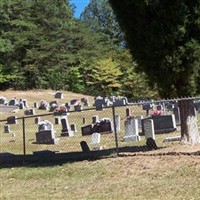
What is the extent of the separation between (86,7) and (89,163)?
94.9 m

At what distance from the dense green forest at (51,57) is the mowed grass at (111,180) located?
4646 cm

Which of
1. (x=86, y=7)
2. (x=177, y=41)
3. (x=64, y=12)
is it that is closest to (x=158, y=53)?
(x=177, y=41)

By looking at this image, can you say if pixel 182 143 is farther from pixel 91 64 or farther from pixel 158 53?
pixel 91 64

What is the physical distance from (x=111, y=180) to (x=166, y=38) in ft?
11.7

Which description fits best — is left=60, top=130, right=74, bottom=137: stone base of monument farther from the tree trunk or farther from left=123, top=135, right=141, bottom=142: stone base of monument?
the tree trunk

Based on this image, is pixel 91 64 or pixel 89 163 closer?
pixel 89 163

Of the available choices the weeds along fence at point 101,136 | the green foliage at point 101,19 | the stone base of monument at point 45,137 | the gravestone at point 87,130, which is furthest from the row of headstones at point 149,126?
the green foliage at point 101,19

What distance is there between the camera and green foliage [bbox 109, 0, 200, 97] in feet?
38.1

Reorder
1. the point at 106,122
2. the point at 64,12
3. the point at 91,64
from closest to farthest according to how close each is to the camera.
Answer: the point at 106,122, the point at 91,64, the point at 64,12

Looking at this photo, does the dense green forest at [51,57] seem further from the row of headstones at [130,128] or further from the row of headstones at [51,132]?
the row of headstones at [130,128]

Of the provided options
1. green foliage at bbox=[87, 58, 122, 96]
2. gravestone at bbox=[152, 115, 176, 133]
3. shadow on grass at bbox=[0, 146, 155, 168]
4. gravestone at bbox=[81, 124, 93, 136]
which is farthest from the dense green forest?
shadow on grass at bbox=[0, 146, 155, 168]

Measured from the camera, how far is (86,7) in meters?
105

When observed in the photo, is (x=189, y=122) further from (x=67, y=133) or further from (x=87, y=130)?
(x=67, y=133)

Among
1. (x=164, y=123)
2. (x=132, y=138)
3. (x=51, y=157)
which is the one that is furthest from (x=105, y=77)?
(x=51, y=157)
